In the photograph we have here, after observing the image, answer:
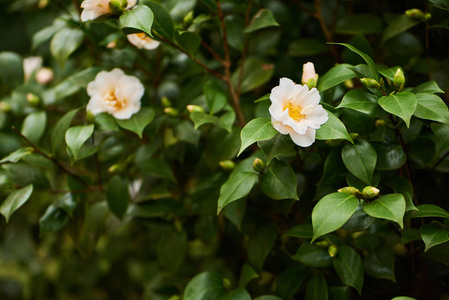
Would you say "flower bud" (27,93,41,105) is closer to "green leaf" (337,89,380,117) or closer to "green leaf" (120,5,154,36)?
"green leaf" (120,5,154,36)

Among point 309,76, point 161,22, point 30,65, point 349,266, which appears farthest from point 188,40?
point 30,65

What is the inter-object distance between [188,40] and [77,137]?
13.3 inches

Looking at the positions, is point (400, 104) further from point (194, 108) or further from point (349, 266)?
point (194, 108)

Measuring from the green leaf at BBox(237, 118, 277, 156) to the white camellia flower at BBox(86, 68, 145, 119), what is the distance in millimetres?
362

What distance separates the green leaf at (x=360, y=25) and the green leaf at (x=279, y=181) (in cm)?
51

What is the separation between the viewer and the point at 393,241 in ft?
3.17

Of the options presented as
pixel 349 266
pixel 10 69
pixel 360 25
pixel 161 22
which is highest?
pixel 161 22

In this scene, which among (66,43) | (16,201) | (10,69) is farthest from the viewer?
(10,69)

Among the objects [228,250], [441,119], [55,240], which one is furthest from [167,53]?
[55,240]

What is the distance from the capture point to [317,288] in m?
0.94

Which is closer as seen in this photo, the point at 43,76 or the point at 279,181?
the point at 279,181

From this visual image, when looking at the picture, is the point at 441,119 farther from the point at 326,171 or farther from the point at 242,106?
the point at 242,106

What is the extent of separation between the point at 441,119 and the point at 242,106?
1.89 feet

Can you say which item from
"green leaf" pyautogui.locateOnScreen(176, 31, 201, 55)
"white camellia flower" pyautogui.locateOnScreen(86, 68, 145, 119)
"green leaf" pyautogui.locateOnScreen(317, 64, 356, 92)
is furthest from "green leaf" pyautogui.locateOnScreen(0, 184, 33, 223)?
"green leaf" pyautogui.locateOnScreen(317, 64, 356, 92)
